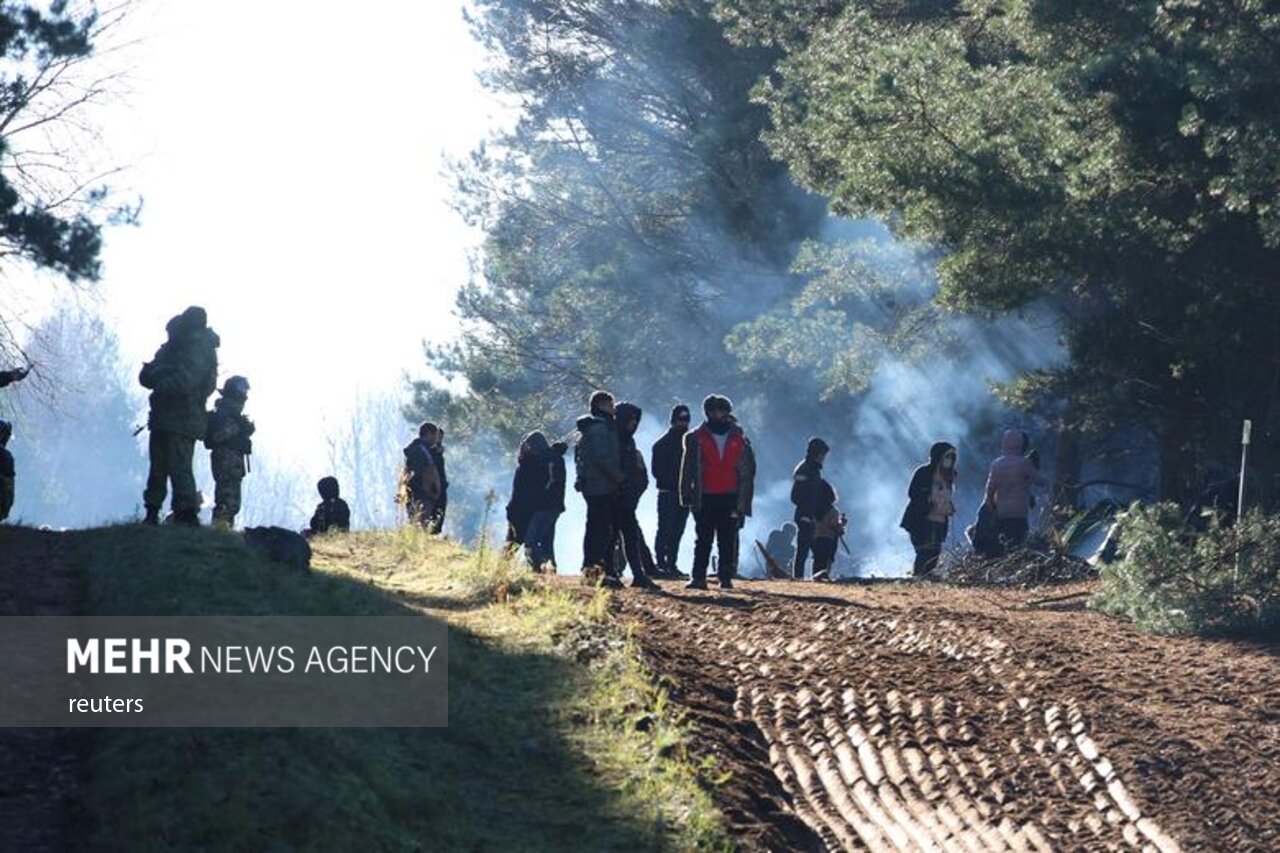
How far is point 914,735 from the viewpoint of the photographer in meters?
11.0

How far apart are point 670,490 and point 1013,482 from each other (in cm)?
377

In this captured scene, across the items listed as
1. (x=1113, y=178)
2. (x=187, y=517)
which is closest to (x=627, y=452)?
(x=187, y=517)

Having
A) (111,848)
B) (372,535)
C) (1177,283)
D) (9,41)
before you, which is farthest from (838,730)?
(9,41)

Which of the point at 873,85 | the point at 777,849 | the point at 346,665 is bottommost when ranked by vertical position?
the point at 777,849

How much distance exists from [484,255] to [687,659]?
32.0 m

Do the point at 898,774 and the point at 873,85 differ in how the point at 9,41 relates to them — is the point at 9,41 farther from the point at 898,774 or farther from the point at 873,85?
the point at 898,774

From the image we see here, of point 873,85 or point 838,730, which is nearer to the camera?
point 838,730

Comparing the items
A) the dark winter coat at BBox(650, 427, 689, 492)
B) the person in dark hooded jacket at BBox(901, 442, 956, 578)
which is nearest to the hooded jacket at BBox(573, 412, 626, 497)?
the dark winter coat at BBox(650, 427, 689, 492)

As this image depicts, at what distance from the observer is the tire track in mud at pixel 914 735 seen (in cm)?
945

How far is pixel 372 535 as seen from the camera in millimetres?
20125

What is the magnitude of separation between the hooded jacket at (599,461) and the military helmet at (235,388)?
3.29 metres

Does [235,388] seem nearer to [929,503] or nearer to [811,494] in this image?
[811,494]

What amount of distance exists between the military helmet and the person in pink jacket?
A: 27.5 feet

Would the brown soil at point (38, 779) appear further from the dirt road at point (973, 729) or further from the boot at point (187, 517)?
the boot at point (187, 517)
